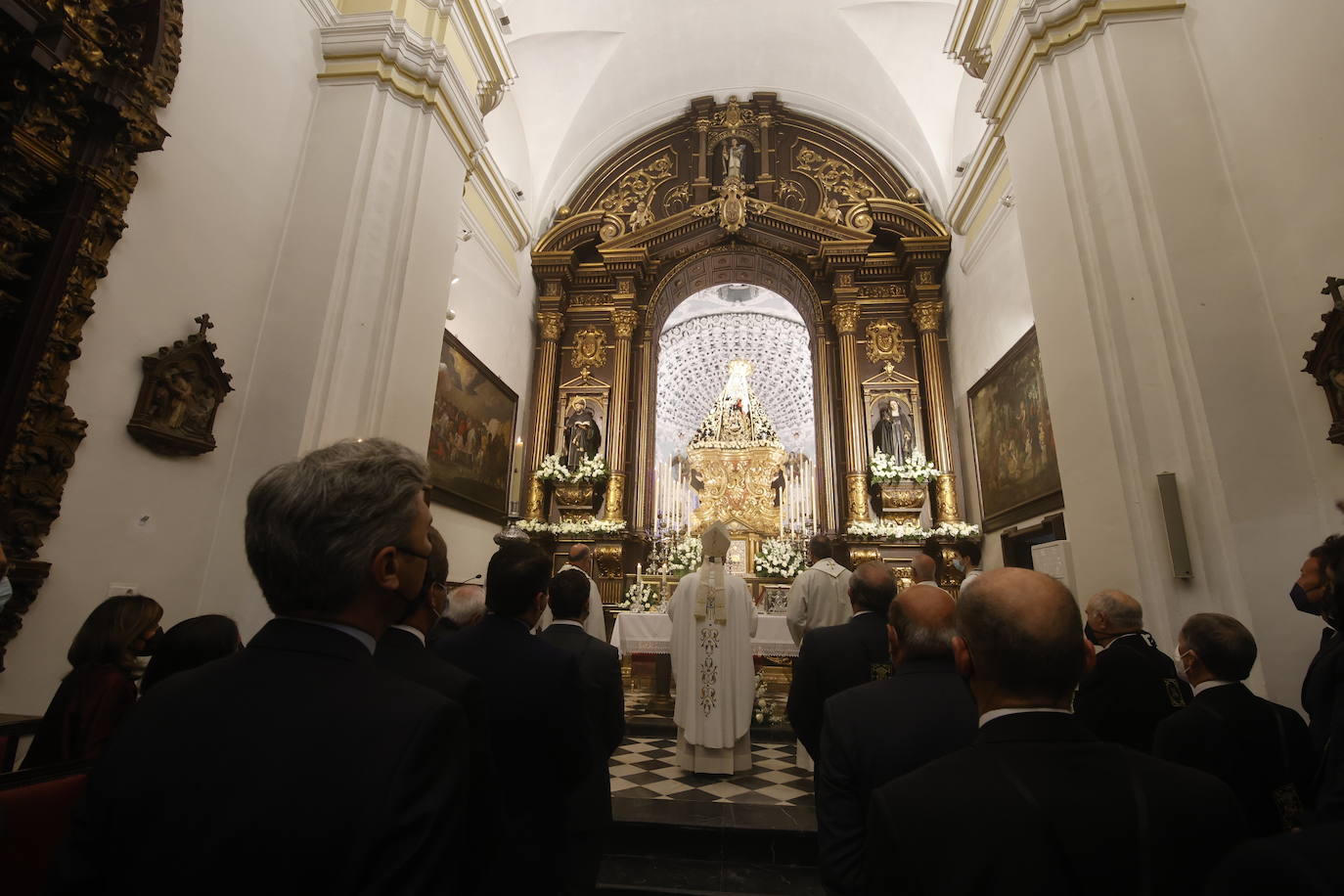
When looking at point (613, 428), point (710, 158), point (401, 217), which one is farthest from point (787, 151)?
point (401, 217)

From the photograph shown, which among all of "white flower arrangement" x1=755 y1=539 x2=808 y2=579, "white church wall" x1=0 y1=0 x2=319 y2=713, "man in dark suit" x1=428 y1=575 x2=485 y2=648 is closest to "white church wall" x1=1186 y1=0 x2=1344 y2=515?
"man in dark suit" x1=428 y1=575 x2=485 y2=648

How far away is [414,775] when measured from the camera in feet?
2.85

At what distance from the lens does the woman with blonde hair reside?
6.68ft

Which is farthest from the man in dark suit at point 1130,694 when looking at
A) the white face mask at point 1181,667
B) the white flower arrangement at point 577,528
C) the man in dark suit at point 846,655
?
the white flower arrangement at point 577,528

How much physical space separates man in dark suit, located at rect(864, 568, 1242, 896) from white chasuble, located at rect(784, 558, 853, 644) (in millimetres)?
3811

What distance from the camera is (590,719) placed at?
2281 mm

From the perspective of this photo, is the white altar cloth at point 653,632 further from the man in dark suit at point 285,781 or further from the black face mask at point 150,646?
the man in dark suit at point 285,781

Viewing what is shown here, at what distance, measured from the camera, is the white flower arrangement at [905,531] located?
8.70 m

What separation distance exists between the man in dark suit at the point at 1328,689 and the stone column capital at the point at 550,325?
9.51 meters

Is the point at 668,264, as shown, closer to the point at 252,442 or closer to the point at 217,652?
the point at 252,442

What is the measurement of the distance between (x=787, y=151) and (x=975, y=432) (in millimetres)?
5965

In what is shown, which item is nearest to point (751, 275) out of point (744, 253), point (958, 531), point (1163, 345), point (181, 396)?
point (744, 253)

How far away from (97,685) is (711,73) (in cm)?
1196

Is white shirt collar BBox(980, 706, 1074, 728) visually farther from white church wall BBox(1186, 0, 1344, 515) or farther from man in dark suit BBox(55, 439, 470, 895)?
white church wall BBox(1186, 0, 1344, 515)
